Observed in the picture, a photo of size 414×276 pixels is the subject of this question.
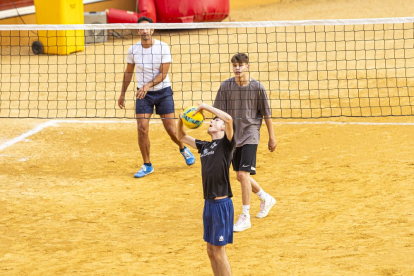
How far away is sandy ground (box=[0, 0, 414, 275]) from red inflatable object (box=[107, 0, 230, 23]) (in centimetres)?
709

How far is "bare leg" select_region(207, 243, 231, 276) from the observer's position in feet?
21.7

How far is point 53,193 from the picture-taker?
10.2m

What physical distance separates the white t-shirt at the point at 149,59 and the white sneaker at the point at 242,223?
3062mm

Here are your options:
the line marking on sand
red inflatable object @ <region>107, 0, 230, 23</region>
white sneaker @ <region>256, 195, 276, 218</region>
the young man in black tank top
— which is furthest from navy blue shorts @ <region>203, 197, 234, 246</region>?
red inflatable object @ <region>107, 0, 230, 23</region>

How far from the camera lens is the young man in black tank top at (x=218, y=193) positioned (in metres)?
6.65

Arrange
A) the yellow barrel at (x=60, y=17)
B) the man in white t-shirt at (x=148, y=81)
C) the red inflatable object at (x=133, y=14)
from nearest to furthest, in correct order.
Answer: the man in white t-shirt at (x=148, y=81) < the yellow barrel at (x=60, y=17) < the red inflatable object at (x=133, y=14)

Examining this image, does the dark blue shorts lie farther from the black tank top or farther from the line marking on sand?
the black tank top

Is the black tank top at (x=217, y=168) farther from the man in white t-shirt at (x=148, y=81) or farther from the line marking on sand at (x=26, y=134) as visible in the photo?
the line marking on sand at (x=26, y=134)

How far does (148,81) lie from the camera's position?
422 inches

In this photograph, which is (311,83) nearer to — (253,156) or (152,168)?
(152,168)

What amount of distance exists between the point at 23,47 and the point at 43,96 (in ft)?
15.5

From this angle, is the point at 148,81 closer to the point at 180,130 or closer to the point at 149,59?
the point at 149,59

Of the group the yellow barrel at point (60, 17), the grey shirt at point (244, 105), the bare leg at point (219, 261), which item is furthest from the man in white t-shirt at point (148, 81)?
the yellow barrel at point (60, 17)

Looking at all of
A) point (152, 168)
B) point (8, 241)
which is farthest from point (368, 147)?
point (8, 241)
